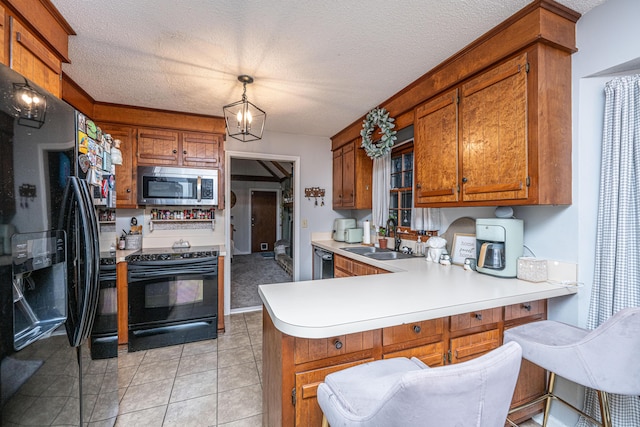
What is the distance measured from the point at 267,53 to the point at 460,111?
1.41 metres

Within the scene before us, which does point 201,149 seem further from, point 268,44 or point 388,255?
point 388,255

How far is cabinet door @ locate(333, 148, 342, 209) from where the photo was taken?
3.84 m

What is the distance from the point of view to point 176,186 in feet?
9.91

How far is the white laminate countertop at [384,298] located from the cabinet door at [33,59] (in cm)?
162

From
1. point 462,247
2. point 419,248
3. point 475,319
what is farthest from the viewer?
point 419,248

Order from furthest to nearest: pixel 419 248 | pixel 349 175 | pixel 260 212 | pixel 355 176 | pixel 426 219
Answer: pixel 260 212
pixel 349 175
pixel 355 176
pixel 419 248
pixel 426 219

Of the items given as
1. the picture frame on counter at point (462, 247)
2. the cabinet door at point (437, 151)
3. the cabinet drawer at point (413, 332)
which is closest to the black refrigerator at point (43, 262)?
the cabinet drawer at point (413, 332)

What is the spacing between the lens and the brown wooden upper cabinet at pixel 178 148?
9.74 ft

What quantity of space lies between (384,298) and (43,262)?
1366 mm

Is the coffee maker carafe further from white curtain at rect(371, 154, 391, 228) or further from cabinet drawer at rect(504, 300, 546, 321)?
white curtain at rect(371, 154, 391, 228)

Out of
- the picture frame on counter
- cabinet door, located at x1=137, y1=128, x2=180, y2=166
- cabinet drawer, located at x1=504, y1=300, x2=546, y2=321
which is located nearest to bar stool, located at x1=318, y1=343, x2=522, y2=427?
cabinet drawer, located at x1=504, y1=300, x2=546, y2=321

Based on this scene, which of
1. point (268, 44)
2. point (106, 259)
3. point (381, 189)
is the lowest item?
point (106, 259)

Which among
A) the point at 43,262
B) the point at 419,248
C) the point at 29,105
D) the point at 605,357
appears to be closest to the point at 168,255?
the point at 43,262

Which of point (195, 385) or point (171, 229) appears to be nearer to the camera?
point (195, 385)
